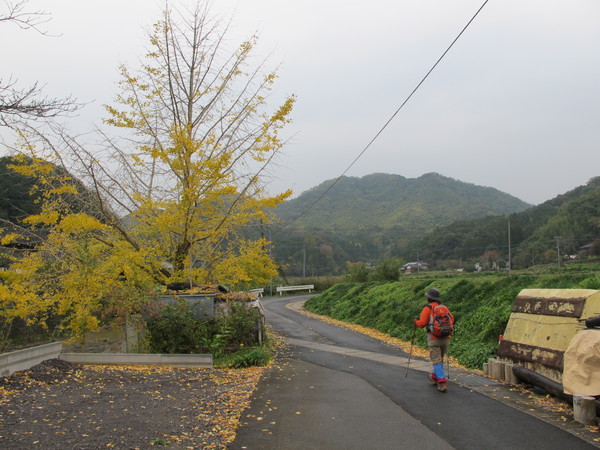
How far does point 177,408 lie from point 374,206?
100971 millimetres

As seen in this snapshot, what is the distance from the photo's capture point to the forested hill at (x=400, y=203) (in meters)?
90.1

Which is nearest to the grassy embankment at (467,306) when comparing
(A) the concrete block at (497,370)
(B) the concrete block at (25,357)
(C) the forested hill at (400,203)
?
(A) the concrete block at (497,370)

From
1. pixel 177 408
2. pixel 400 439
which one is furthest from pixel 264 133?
pixel 400 439

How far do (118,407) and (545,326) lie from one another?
21.6ft

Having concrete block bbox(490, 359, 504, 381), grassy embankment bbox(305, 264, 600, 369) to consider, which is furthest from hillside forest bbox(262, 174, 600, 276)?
concrete block bbox(490, 359, 504, 381)

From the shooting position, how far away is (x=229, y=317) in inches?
518

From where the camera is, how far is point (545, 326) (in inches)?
336

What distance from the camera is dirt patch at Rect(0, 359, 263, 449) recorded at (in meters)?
5.57

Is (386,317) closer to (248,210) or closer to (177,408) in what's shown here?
(248,210)

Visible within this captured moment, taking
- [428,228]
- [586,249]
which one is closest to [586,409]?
[586,249]

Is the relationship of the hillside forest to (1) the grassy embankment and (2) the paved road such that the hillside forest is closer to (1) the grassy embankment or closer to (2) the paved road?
(1) the grassy embankment

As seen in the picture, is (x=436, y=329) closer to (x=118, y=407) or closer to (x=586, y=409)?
(x=586, y=409)

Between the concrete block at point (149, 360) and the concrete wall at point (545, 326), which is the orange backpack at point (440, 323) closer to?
the concrete wall at point (545, 326)

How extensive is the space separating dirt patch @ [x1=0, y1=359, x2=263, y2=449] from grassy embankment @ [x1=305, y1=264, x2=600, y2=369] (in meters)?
5.53
